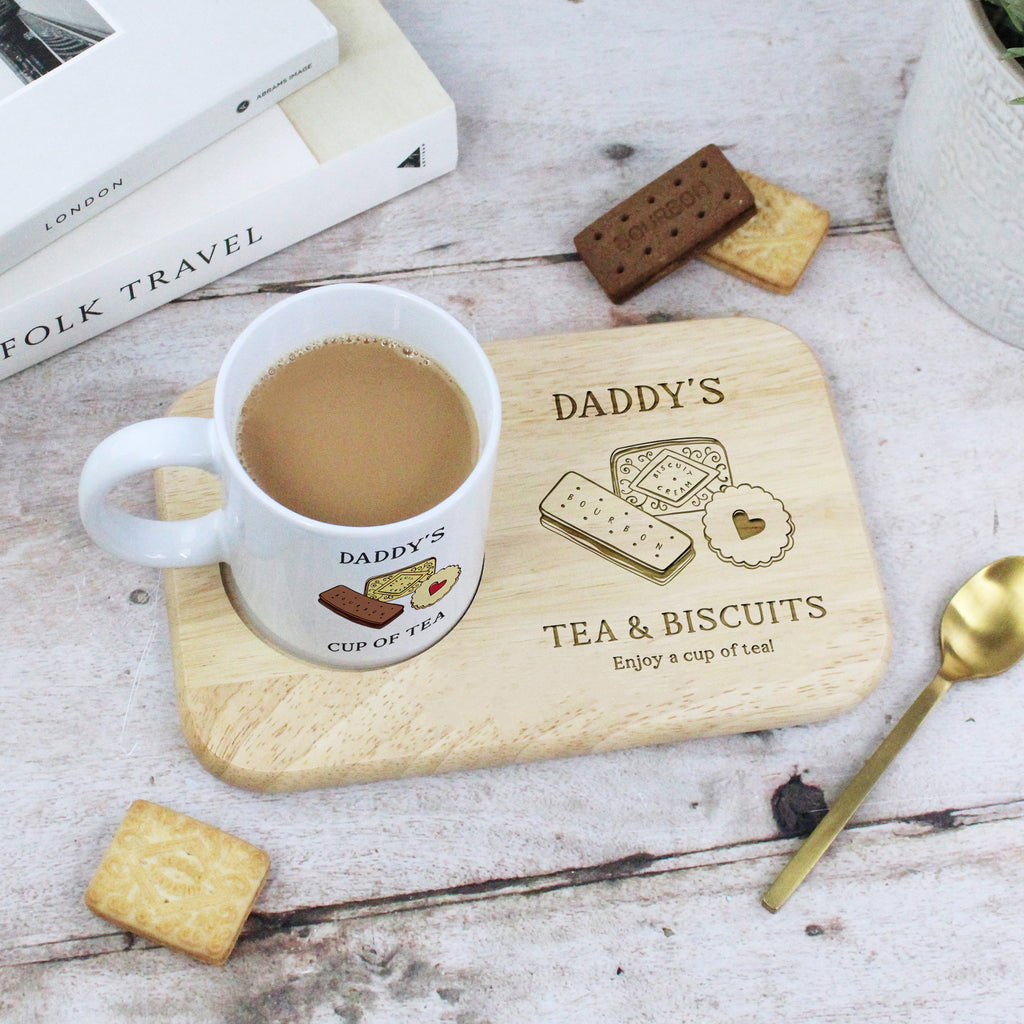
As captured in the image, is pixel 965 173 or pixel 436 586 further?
pixel 965 173

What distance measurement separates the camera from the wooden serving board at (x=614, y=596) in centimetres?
73

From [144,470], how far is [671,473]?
0.36 metres

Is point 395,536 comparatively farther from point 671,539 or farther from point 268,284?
point 268,284

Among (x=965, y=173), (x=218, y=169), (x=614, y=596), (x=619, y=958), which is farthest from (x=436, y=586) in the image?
(x=965, y=173)

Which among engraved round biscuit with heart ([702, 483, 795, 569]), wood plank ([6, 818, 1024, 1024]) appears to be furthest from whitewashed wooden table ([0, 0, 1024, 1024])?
engraved round biscuit with heart ([702, 483, 795, 569])

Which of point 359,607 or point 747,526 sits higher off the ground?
point 359,607

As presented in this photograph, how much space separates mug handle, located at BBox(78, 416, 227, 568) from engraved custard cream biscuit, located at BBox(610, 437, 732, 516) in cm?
28

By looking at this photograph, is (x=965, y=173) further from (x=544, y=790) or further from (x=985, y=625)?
(x=544, y=790)

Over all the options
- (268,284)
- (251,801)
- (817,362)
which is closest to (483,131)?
(268,284)

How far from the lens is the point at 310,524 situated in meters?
0.58

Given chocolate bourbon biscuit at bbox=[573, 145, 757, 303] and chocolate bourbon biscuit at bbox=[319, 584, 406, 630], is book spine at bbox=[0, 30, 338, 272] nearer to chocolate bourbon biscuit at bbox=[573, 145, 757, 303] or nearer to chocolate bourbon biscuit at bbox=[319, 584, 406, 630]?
chocolate bourbon biscuit at bbox=[573, 145, 757, 303]

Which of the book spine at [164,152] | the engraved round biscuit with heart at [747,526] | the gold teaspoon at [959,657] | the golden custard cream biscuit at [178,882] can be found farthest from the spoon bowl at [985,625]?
the book spine at [164,152]

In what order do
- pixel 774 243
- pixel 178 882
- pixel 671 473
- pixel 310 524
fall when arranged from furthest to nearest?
1. pixel 774 243
2. pixel 671 473
3. pixel 178 882
4. pixel 310 524

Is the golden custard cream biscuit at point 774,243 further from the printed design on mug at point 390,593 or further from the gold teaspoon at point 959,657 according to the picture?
the printed design on mug at point 390,593
